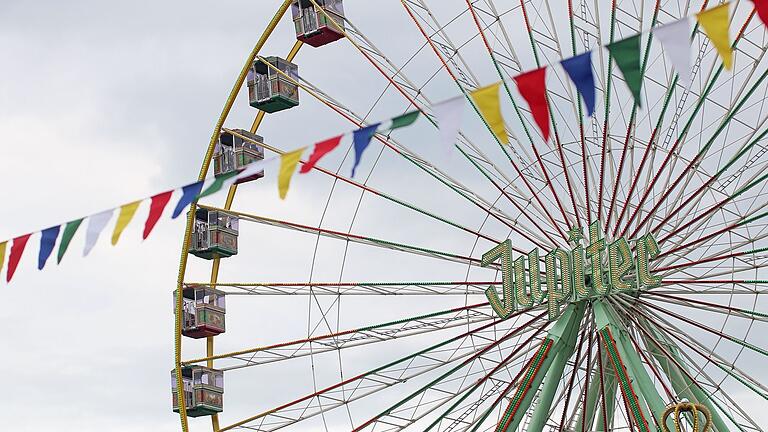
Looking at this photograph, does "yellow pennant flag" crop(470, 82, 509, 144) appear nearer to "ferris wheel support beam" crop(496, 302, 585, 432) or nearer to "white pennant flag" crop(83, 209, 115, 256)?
"white pennant flag" crop(83, 209, 115, 256)

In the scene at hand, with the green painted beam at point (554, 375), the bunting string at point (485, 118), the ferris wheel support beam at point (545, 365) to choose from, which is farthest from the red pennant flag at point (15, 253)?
the green painted beam at point (554, 375)

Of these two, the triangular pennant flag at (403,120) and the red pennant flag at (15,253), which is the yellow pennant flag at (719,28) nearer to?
the triangular pennant flag at (403,120)

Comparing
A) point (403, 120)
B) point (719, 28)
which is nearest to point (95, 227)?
point (403, 120)

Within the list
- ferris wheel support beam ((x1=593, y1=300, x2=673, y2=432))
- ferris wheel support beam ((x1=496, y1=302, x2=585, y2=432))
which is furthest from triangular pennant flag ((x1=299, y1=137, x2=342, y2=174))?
ferris wheel support beam ((x1=496, y1=302, x2=585, y2=432))

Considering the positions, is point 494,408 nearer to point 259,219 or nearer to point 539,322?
point 539,322

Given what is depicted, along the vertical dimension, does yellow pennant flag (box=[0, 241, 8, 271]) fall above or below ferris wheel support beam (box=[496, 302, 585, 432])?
above

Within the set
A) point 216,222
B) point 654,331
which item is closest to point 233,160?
point 216,222

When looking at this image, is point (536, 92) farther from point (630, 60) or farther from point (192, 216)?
point (192, 216)

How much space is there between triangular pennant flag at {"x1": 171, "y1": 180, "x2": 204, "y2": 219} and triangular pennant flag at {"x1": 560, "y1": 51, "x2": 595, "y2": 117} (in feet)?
13.4

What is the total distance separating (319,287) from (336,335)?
910 mm

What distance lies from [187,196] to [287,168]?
115 cm

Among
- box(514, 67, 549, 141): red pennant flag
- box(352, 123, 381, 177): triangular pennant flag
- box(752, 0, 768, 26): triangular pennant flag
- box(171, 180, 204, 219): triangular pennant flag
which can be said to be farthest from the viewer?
box(171, 180, 204, 219): triangular pennant flag

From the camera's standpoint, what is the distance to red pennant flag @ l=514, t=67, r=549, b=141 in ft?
45.8

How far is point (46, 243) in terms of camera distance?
17.3 m
